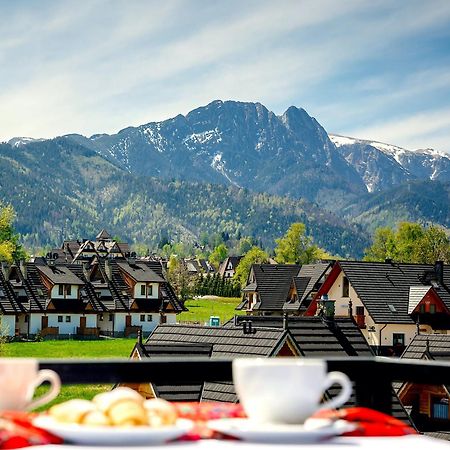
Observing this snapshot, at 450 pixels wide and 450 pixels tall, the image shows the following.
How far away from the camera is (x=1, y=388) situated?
230 centimetres

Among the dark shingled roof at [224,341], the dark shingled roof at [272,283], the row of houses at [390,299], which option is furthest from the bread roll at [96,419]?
the dark shingled roof at [272,283]

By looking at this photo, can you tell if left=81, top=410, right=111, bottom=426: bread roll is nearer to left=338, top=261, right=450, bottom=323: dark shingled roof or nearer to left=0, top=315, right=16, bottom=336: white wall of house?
left=338, top=261, right=450, bottom=323: dark shingled roof

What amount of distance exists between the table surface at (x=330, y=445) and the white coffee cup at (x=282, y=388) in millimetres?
102

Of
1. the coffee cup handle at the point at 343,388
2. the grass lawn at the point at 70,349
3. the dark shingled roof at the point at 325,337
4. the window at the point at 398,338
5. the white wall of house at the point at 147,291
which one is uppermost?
the coffee cup handle at the point at 343,388

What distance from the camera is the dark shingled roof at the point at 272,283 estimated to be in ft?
184

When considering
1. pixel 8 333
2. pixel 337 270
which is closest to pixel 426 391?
pixel 337 270

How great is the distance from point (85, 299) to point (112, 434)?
61407mm

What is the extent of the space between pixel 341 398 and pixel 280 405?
143 millimetres

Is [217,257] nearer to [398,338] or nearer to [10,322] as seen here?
[10,322]

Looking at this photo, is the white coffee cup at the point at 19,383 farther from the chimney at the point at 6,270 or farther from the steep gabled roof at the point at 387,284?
the chimney at the point at 6,270

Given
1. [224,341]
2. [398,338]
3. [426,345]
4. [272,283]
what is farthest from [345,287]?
[224,341]

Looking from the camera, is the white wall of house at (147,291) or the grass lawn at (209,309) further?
the grass lawn at (209,309)

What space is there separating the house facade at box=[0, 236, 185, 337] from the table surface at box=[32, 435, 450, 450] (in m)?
55.2

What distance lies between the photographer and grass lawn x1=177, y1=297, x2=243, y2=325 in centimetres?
7538
